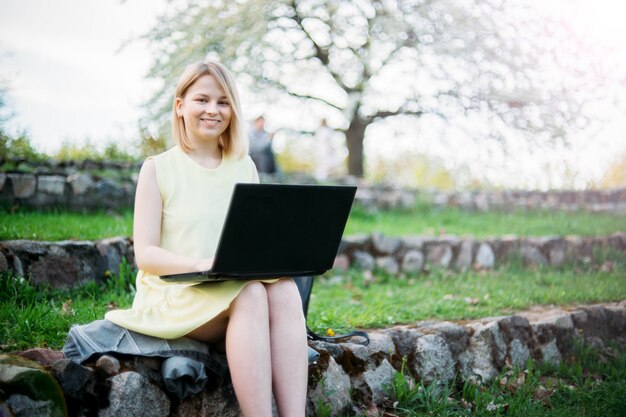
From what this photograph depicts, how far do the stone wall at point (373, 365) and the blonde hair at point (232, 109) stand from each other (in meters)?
0.80

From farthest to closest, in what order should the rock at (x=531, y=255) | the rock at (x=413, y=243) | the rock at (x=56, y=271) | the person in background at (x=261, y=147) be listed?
1. the person in background at (x=261, y=147)
2. the rock at (x=531, y=255)
3. the rock at (x=413, y=243)
4. the rock at (x=56, y=271)

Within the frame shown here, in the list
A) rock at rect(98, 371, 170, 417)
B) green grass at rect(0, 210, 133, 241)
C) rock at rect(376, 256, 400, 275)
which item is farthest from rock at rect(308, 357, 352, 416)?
rock at rect(376, 256, 400, 275)

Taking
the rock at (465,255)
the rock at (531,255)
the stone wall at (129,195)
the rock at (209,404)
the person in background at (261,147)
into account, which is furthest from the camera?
the person in background at (261,147)

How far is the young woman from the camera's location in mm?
1857

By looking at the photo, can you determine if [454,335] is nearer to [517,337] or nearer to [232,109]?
[517,337]

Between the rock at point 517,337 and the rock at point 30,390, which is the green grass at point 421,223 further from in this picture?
the rock at point 517,337

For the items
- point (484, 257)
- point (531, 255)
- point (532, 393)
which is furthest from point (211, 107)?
point (531, 255)

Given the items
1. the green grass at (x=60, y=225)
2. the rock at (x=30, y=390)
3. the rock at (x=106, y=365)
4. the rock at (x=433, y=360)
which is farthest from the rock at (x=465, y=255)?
the rock at (x=30, y=390)

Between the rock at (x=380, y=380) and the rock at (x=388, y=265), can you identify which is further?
the rock at (x=388, y=265)

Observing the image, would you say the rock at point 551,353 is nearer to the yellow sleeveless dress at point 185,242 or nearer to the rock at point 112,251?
the yellow sleeveless dress at point 185,242

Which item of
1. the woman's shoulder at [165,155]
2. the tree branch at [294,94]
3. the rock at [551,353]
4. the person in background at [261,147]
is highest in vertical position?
the tree branch at [294,94]

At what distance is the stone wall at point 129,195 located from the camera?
4316 mm

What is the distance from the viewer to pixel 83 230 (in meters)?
3.65

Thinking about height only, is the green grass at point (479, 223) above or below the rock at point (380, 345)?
above
